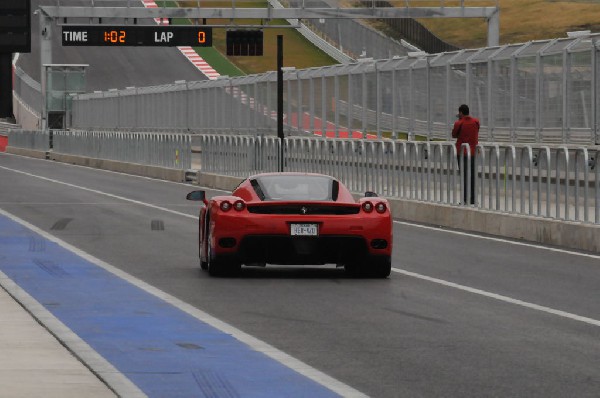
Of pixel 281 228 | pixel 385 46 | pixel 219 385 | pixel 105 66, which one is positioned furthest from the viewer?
pixel 105 66

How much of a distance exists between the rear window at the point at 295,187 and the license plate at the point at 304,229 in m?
0.43

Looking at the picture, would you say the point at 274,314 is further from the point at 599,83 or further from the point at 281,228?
the point at 599,83

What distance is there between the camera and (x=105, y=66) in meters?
117

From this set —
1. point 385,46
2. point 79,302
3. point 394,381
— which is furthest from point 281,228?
point 385,46

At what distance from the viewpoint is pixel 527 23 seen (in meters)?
127

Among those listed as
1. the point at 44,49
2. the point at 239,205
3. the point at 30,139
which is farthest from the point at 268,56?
the point at 239,205

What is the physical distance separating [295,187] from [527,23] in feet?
359

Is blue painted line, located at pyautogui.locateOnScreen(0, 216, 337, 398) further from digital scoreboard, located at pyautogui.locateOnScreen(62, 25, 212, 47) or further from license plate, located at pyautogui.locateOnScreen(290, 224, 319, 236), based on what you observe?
digital scoreboard, located at pyautogui.locateOnScreen(62, 25, 212, 47)

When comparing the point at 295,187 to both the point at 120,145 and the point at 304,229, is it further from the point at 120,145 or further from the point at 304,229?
the point at 120,145

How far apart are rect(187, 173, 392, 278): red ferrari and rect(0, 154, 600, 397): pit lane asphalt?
0.25 meters

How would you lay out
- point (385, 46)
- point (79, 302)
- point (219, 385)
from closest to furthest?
point (219, 385), point (79, 302), point (385, 46)

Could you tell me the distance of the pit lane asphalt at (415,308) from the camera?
10.9m

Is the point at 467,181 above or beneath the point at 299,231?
above

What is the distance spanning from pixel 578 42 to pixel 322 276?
1552 centimetres
